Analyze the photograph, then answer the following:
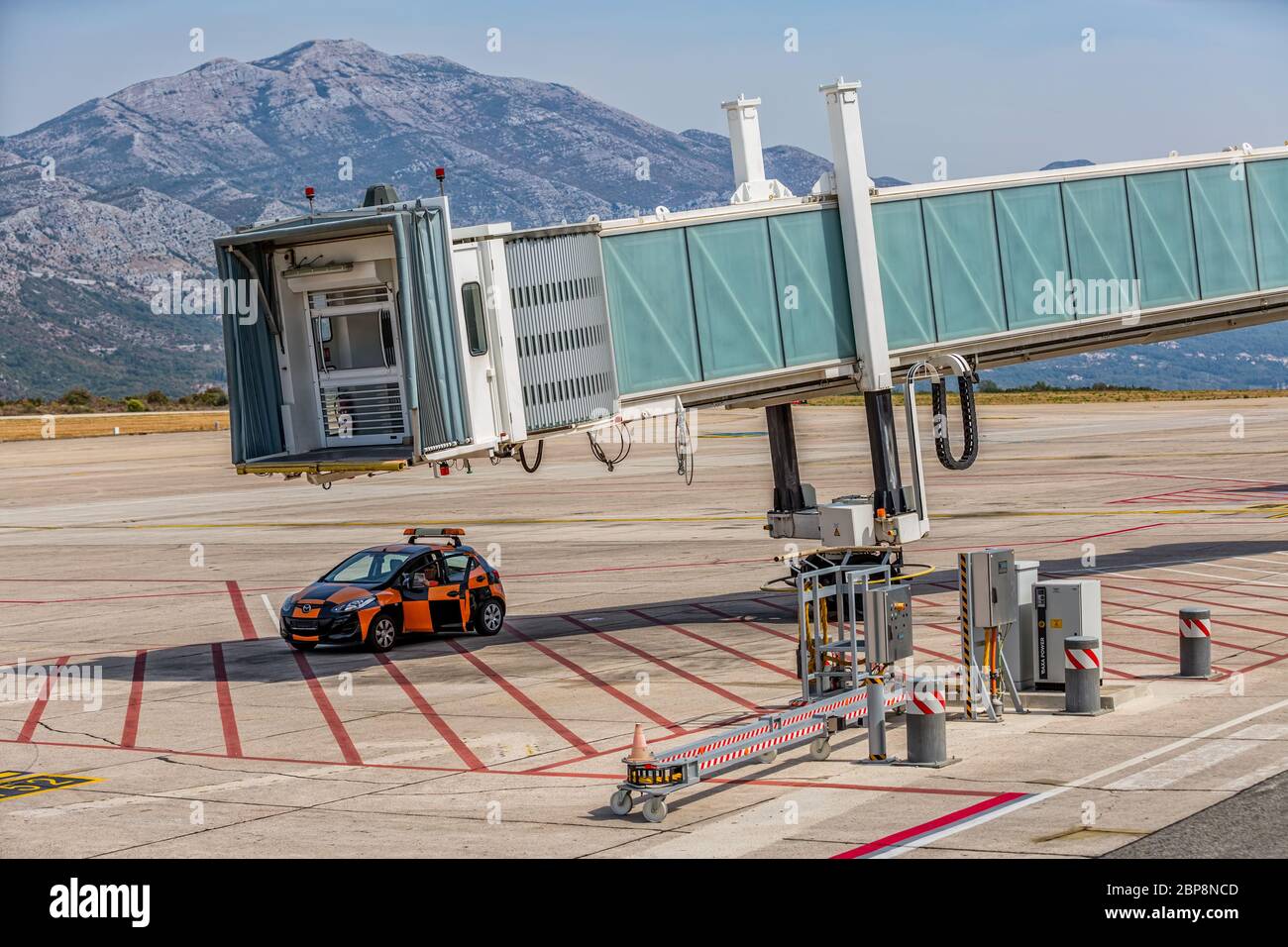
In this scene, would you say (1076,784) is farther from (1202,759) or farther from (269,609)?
(269,609)

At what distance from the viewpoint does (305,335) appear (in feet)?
91.1

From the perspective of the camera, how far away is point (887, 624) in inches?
861

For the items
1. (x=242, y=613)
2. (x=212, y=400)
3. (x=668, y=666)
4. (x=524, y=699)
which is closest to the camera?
(x=524, y=699)

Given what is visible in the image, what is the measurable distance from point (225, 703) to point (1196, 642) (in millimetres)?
15466

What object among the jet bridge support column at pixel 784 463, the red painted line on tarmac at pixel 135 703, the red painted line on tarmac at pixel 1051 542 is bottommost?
the red painted line on tarmac at pixel 1051 542

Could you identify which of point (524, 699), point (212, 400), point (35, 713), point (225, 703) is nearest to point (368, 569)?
point (225, 703)

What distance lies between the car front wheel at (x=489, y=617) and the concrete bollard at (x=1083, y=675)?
1357cm

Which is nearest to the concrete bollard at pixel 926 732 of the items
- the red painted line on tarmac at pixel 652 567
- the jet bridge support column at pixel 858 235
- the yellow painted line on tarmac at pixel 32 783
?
the yellow painted line on tarmac at pixel 32 783

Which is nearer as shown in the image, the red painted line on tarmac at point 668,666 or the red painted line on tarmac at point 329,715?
the red painted line on tarmac at point 329,715

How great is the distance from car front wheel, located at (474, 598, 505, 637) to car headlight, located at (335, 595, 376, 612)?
7.75ft

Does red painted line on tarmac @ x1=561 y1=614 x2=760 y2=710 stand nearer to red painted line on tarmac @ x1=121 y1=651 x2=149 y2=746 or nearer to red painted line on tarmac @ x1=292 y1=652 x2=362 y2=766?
red painted line on tarmac @ x1=292 y1=652 x2=362 y2=766

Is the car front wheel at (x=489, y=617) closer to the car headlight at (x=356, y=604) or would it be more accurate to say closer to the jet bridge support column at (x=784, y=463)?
the car headlight at (x=356, y=604)

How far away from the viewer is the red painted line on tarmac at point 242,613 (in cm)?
3425

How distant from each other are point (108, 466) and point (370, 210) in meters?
84.5
